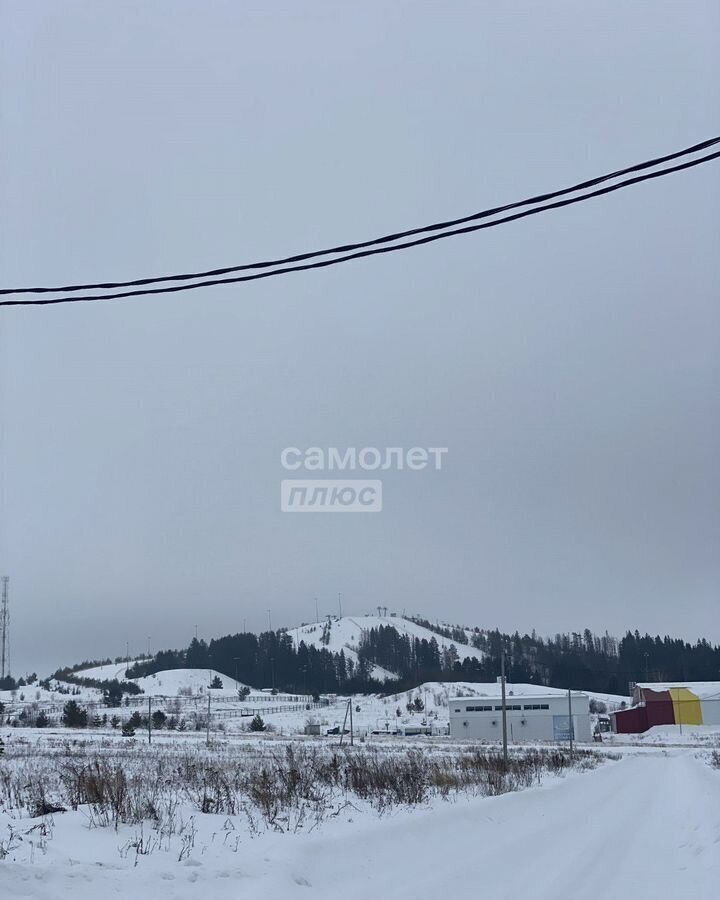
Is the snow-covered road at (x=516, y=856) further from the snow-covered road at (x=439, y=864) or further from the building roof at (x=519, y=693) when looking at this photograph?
the building roof at (x=519, y=693)

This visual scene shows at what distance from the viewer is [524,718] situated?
93.5 meters

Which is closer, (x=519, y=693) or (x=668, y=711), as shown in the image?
(x=668, y=711)

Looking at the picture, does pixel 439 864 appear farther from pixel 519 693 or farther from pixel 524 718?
pixel 519 693

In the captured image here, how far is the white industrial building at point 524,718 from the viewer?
89.6 m

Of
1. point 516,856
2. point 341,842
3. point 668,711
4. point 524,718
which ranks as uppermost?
point 341,842

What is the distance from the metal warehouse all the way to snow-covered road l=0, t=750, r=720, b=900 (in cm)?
8689

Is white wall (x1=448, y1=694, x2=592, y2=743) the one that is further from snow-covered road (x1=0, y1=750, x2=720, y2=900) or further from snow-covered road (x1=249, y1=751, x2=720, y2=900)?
snow-covered road (x1=0, y1=750, x2=720, y2=900)

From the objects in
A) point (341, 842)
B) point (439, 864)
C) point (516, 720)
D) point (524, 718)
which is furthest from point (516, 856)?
point (524, 718)

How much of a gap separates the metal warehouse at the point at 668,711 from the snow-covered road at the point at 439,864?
86895 mm

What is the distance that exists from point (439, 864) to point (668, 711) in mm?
94532

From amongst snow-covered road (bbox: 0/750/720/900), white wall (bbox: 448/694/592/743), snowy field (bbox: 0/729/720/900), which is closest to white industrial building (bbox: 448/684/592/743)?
white wall (bbox: 448/694/592/743)

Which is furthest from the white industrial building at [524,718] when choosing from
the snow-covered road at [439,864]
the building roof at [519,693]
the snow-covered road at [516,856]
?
the snow-covered road at [439,864]

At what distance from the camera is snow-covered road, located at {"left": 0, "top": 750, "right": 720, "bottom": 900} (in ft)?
25.9

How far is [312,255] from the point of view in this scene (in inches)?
328
